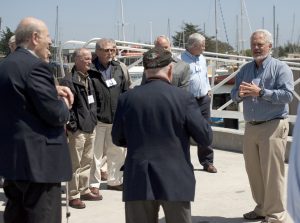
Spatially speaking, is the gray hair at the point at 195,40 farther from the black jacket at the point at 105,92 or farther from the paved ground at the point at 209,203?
the paved ground at the point at 209,203

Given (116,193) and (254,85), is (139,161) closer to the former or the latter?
(254,85)

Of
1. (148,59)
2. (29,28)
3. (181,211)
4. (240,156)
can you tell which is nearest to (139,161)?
(181,211)

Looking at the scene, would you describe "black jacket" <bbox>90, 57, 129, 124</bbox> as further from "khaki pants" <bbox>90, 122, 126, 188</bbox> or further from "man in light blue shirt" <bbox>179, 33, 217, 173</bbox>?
"man in light blue shirt" <bbox>179, 33, 217, 173</bbox>

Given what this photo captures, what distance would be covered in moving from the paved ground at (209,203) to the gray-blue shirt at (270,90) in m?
1.11

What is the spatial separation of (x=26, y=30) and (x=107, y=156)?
3.09 metres

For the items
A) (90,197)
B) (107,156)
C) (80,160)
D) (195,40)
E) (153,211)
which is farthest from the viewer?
(195,40)

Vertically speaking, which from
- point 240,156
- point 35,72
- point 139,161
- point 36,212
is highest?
point 35,72

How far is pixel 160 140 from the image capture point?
3322 mm

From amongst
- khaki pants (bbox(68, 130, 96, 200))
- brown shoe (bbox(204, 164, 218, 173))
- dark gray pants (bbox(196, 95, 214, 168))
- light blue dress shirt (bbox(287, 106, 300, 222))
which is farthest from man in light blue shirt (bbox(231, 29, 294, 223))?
light blue dress shirt (bbox(287, 106, 300, 222))

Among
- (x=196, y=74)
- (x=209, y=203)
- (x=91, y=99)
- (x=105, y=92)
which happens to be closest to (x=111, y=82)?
(x=105, y=92)

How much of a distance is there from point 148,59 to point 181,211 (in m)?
1.04

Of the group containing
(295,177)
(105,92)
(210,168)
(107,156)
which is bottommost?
(210,168)

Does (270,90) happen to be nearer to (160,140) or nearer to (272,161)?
(272,161)

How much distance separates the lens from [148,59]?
3.44 metres
